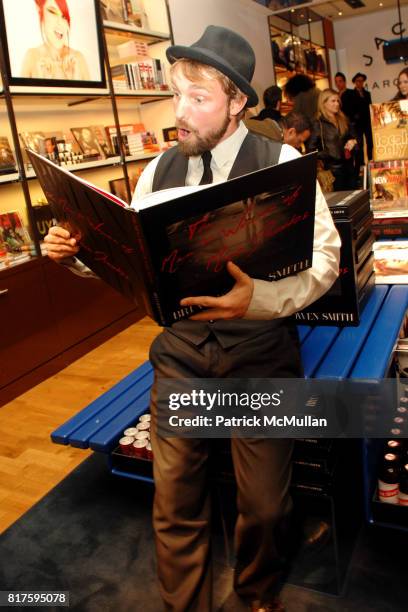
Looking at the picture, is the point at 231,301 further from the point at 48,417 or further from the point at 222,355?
the point at 48,417

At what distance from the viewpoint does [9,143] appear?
345cm

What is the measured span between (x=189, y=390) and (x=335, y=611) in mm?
727

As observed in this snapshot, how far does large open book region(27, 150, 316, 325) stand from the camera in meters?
1.08

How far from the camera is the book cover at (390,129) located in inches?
122

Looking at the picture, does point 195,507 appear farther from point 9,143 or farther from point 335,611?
point 9,143

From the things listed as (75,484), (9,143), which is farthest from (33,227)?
(75,484)

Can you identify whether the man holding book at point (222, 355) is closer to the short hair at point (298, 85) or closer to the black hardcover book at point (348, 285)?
the black hardcover book at point (348, 285)

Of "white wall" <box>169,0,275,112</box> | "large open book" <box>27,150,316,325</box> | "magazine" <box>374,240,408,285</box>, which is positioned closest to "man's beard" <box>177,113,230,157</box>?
"large open book" <box>27,150,316,325</box>

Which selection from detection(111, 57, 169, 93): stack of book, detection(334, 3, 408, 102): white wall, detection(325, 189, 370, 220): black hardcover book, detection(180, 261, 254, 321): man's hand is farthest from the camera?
detection(334, 3, 408, 102): white wall

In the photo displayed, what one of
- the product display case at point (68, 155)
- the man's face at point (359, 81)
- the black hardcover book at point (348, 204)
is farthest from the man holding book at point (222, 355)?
the man's face at point (359, 81)

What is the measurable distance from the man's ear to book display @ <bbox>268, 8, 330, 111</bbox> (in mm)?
6926

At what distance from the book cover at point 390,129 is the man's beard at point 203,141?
2004mm

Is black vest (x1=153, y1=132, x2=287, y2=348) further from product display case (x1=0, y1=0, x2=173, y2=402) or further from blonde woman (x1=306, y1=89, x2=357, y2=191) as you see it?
blonde woman (x1=306, y1=89, x2=357, y2=191)

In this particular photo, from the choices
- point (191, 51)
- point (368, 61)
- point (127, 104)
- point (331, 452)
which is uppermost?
point (368, 61)
